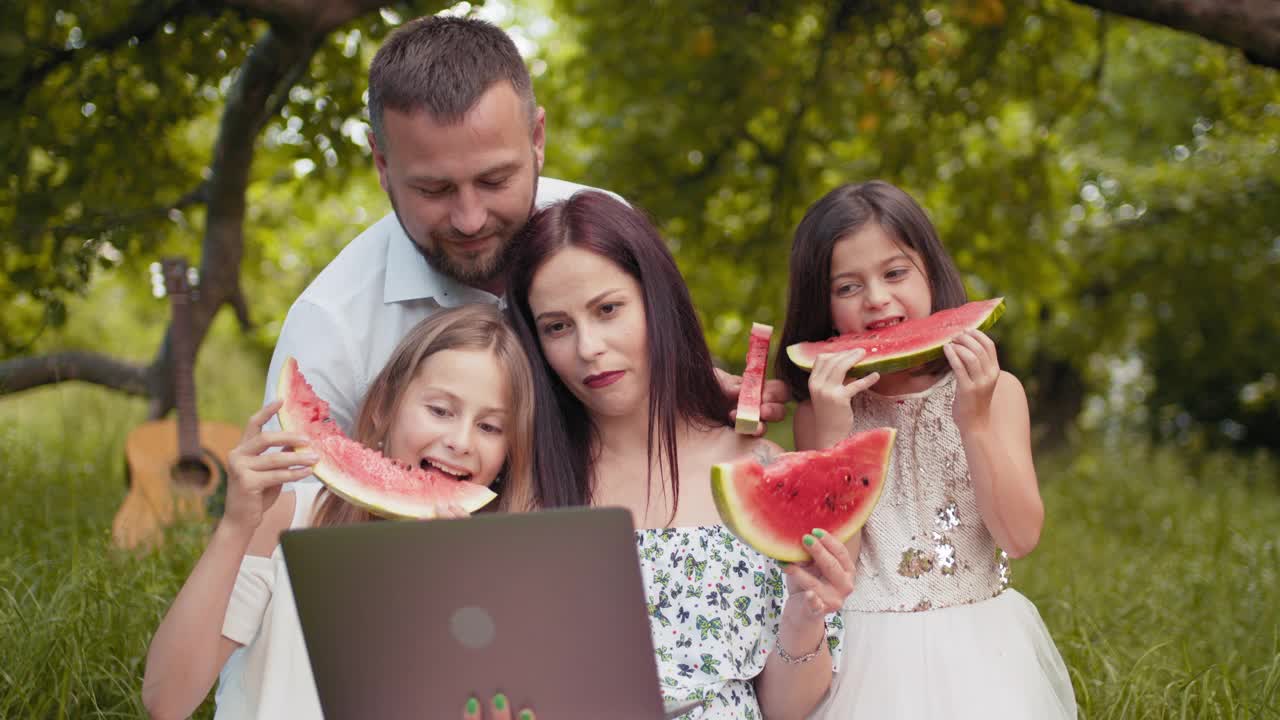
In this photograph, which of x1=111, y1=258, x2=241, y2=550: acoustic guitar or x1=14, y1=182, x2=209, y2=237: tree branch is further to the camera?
x1=111, y1=258, x2=241, y2=550: acoustic guitar

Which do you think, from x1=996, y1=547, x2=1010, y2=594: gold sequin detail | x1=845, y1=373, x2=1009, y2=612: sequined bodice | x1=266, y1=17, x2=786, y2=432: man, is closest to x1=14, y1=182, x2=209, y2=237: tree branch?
x1=266, y1=17, x2=786, y2=432: man

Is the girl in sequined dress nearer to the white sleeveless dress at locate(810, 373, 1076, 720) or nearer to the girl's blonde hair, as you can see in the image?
the white sleeveless dress at locate(810, 373, 1076, 720)

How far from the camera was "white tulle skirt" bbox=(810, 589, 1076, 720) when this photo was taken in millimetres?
2561

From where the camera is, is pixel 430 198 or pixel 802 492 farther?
pixel 430 198

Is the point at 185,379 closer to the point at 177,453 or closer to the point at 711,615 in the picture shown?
the point at 177,453

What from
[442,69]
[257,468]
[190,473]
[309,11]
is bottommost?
[257,468]

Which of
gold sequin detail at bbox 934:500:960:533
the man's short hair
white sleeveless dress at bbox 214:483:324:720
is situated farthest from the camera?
the man's short hair

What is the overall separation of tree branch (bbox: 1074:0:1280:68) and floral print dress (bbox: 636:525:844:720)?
283 cm

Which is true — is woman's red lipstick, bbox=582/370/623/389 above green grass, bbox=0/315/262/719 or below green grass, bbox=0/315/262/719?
above

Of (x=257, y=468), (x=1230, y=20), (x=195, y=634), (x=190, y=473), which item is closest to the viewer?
(x=257, y=468)

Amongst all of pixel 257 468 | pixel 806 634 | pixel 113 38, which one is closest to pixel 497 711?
pixel 257 468

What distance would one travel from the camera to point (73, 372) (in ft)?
17.4

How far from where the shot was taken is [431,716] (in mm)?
1771

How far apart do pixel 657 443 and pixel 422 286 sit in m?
0.94
